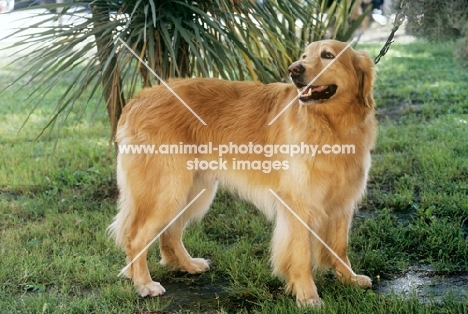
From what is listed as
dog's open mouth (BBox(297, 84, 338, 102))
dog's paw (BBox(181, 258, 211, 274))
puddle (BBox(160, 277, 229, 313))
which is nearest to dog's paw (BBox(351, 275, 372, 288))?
puddle (BBox(160, 277, 229, 313))

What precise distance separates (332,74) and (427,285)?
4.11ft

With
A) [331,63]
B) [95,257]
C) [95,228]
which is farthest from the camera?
[95,228]

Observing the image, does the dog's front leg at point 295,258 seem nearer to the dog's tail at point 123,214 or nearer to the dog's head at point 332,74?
the dog's head at point 332,74

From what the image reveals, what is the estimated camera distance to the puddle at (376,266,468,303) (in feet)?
9.61

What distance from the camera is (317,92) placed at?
2.98 metres

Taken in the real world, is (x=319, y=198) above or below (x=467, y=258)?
above

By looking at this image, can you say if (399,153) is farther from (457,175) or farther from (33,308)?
(33,308)

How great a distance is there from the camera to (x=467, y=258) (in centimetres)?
339

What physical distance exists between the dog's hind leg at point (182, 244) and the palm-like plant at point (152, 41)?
0.77m

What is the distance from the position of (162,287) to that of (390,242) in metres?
1.50

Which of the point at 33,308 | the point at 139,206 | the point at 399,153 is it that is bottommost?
the point at 399,153

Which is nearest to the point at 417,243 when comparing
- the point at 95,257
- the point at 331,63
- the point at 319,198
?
the point at 319,198

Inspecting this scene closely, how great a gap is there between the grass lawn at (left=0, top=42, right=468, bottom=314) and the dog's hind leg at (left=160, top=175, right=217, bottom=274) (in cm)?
7

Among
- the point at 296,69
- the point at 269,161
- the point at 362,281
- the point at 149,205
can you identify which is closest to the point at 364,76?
the point at 296,69
